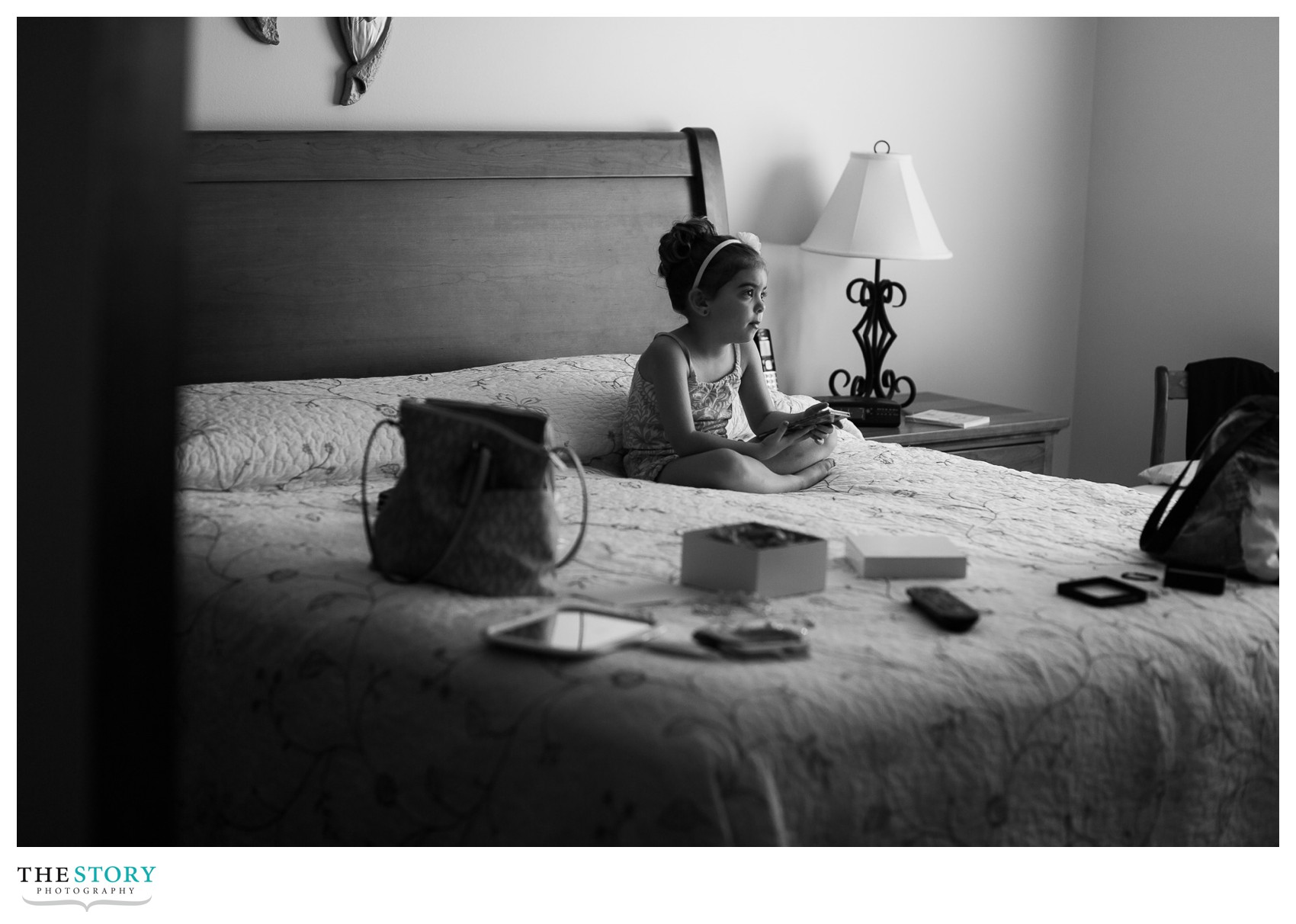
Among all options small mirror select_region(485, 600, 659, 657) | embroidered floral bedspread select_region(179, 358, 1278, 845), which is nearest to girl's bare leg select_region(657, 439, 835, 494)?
embroidered floral bedspread select_region(179, 358, 1278, 845)

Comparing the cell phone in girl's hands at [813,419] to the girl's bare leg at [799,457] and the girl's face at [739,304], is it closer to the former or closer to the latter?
the girl's bare leg at [799,457]

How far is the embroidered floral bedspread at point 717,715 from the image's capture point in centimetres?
141

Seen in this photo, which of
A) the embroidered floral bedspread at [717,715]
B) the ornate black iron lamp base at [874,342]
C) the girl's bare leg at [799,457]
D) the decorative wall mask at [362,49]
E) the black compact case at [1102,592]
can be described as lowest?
the embroidered floral bedspread at [717,715]

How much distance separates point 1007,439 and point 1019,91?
1.28 m

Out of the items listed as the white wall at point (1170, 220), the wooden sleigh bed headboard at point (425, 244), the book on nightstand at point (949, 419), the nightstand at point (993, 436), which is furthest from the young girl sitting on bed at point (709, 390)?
the white wall at point (1170, 220)

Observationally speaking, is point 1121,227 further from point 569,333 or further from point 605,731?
point 605,731

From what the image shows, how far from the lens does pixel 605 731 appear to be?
1.40 metres

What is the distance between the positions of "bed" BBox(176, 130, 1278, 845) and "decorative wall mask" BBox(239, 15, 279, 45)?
1.42 feet

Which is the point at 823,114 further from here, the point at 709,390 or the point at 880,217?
the point at 709,390

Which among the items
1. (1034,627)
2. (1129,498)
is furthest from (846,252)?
(1034,627)

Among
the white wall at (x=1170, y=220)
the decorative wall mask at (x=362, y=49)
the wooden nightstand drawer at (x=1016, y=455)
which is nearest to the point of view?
the decorative wall mask at (x=362, y=49)

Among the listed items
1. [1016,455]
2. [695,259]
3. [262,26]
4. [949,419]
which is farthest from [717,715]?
[1016,455]

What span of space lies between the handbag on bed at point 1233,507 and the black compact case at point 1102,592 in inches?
6.2

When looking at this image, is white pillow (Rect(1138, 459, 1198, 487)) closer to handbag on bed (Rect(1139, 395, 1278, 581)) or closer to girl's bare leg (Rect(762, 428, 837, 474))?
girl's bare leg (Rect(762, 428, 837, 474))
